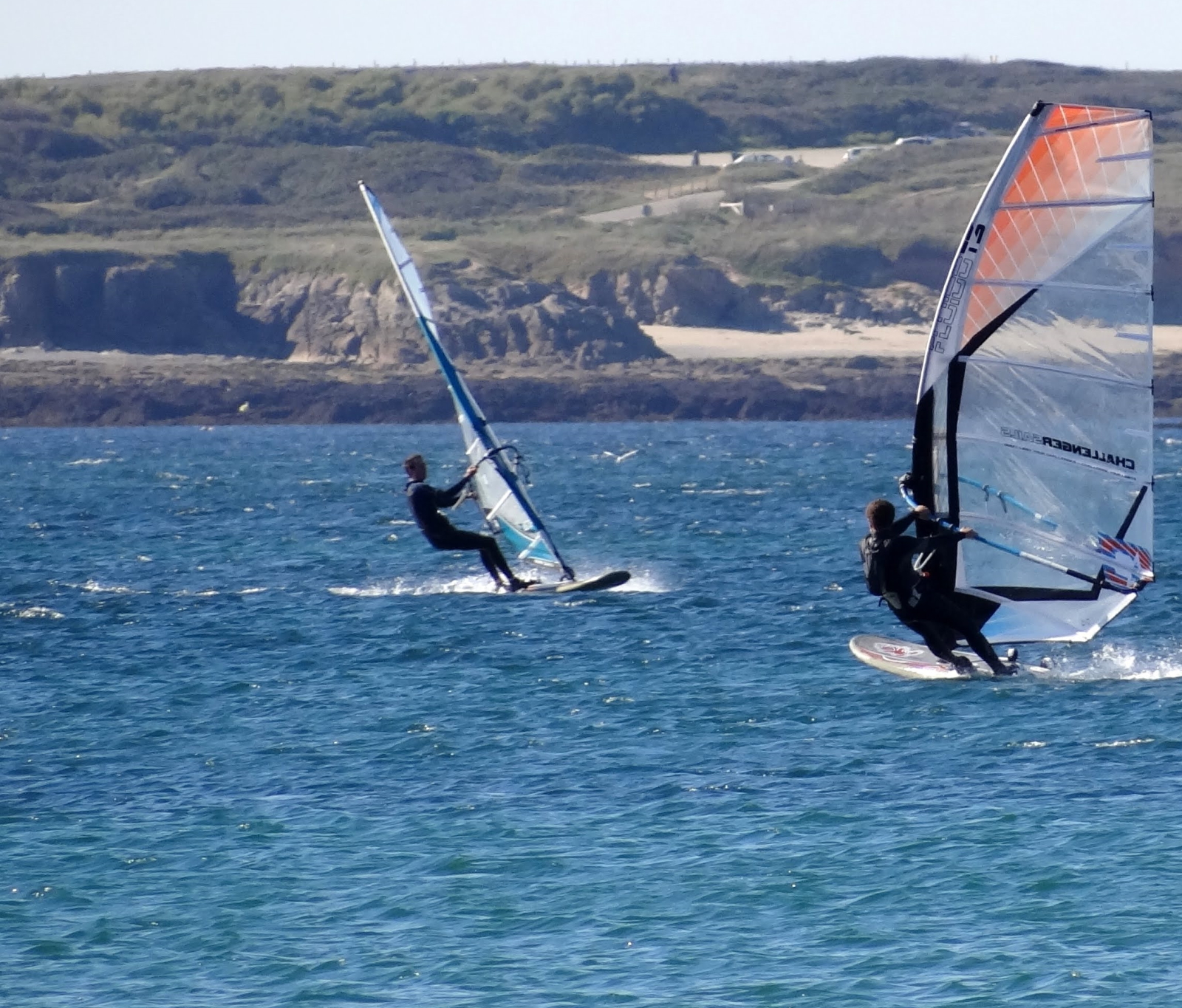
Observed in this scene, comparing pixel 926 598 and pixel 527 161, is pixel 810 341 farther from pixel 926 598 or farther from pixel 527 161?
pixel 926 598

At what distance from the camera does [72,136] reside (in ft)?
447

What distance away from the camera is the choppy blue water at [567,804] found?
10.7 metres

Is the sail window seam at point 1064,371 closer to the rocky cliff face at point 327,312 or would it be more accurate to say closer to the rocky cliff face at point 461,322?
the rocky cliff face at point 461,322

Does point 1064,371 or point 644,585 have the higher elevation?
point 1064,371

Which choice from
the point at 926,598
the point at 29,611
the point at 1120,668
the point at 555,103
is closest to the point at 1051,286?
the point at 926,598

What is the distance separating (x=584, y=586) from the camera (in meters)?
24.8

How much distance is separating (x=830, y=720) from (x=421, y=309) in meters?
9.81

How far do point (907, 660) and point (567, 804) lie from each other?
570cm

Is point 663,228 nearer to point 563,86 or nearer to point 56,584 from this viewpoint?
point 563,86

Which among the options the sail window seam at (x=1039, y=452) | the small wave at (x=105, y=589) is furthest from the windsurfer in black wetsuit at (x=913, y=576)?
the small wave at (x=105, y=589)

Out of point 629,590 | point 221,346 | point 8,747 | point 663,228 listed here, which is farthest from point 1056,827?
point 663,228

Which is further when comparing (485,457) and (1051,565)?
(485,457)

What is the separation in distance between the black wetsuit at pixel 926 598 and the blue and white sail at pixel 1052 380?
0.35m

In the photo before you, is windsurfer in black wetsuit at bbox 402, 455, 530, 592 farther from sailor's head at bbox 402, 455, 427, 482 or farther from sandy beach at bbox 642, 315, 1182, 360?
sandy beach at bbox 642, 315, 1182, 360
